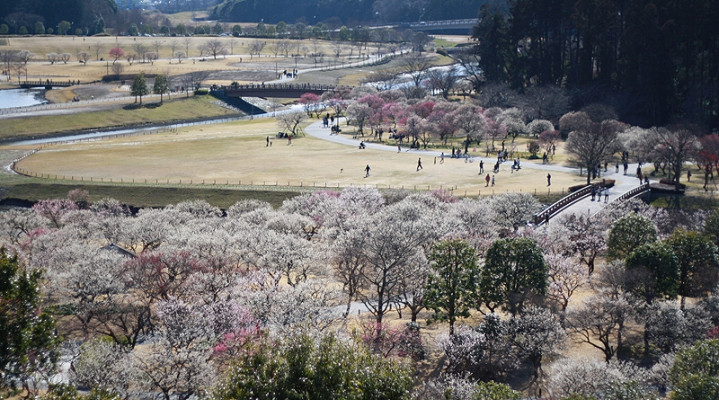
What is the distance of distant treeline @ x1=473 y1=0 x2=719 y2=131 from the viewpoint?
91.1m

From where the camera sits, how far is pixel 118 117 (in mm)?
117438

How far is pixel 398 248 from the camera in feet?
120

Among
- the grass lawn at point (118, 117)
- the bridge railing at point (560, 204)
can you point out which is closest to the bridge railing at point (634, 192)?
the bridge railing at point (560, 204)

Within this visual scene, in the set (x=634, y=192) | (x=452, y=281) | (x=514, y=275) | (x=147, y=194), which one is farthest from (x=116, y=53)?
(x=514, y=275)

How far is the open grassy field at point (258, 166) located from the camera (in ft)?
231

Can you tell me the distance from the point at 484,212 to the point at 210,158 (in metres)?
46.0

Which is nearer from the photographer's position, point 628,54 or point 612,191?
point 612,191

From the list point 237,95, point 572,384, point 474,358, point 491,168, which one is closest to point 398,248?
point 474,358

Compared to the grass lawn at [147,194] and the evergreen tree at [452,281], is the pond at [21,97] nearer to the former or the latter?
the grass lawn at [147,194]

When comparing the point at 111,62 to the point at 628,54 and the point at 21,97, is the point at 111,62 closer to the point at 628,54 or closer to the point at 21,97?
the point at 21,97

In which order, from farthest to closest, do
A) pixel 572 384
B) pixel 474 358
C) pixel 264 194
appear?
1. pixel 264 194
2. pixel 474 358
3. pixel 572 384

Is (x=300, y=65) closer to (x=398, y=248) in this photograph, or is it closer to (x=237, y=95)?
(x=237, y=95)

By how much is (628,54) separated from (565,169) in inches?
1255

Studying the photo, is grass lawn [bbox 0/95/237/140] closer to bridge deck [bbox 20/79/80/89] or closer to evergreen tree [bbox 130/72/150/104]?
evergreen tree [bbox 130/72/150/104]
